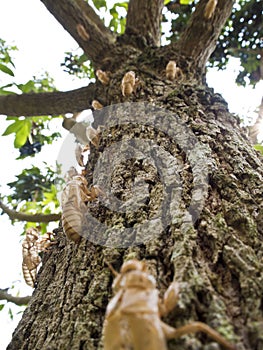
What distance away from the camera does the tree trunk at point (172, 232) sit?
29.0 inches

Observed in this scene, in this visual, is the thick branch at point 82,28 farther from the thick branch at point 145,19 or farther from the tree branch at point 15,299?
the tree branch at point 15,299

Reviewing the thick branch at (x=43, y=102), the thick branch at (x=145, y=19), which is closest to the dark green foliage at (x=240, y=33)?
the thick branch at (x=145, y=19)

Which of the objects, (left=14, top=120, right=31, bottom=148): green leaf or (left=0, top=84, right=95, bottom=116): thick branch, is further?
(left=14, top=120, right=31, bottom=148): green leaf

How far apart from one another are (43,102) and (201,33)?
1.40m

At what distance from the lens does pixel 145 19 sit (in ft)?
9.82

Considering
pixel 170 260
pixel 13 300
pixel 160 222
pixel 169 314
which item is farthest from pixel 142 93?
pixel 13 300

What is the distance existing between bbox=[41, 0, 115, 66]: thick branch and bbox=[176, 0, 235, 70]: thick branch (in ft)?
1.96

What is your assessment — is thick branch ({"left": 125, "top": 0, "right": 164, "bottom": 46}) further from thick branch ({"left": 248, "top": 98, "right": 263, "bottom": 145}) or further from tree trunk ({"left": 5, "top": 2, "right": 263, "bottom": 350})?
thick branch ({"left": 248, "top": 98, "right": 263, "bottom": 145})

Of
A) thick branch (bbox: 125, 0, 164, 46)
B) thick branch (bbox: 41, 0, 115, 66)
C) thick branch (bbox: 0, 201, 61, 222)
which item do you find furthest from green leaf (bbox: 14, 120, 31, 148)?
thick branch (bbox: 125, 0, 164, 46)

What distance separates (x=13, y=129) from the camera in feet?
10.2

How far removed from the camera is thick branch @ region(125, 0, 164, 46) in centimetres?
285

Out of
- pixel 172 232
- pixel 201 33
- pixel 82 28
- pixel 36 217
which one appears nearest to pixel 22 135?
pixel 36 217

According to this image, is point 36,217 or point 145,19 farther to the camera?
point 145,19

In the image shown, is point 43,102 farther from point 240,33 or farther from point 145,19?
point 240,33
